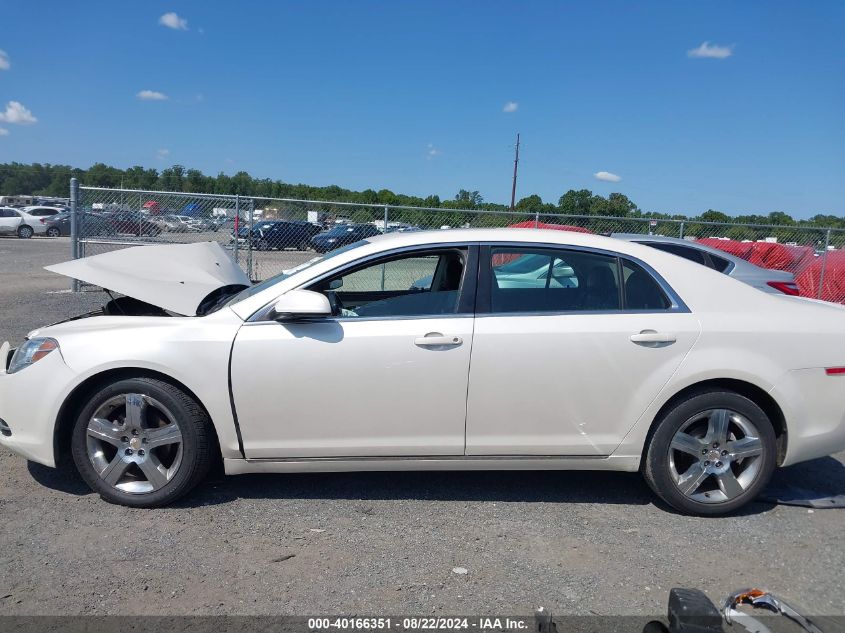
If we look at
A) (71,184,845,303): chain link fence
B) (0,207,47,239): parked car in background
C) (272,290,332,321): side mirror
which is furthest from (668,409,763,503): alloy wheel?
(0,207,47,239): parked car in background

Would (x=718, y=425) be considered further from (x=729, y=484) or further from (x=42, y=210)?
(x=42, y=210)

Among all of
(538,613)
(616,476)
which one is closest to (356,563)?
(538,613)

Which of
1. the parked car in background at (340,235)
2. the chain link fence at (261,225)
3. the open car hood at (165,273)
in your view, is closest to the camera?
the open car hood at (165,273)

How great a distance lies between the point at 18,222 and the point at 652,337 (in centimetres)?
3561

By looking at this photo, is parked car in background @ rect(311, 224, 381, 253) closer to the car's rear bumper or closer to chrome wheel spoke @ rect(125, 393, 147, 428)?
chrome wheel spoke @ rect(125, 393, 147, 428)

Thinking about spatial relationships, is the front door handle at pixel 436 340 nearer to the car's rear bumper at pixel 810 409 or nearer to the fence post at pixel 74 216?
the car's rear bumper at pixel 810 409

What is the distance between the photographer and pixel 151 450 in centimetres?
386

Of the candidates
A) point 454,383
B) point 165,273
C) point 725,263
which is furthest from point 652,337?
point 725,263

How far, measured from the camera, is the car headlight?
3.87 meters

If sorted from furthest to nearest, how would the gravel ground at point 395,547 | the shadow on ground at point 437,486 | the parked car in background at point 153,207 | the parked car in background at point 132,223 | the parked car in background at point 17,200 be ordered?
1. the parked car in background at point 17,200
2. the parked car in background at point 153,207
3. the parked car in background at point 132,223
4. the shadow on ground at point 437,486
5. the gravel ground at point 395,547

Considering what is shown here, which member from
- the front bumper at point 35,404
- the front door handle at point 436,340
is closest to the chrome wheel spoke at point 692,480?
the front door handle at point 436,340

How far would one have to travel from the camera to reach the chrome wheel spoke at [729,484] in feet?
13.0

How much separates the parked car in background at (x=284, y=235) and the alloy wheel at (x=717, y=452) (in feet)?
31.1

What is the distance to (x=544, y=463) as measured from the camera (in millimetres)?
3969
